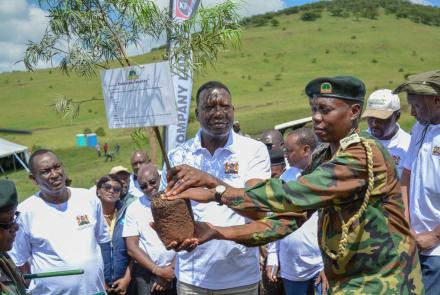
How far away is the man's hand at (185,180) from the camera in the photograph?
316cm

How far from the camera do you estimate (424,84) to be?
410 centimetres

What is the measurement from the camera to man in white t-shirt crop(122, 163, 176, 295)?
5293mm

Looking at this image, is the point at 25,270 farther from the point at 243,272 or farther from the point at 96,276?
the point at 243,272

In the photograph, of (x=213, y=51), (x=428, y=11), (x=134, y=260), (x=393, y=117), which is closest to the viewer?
(x=213, y=51)

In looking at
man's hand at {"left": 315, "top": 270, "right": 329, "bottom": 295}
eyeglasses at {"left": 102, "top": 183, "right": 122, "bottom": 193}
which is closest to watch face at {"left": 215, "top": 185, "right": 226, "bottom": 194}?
man's hand at {"left": 315, "top": 270, "right": 329, "bottom": 295}

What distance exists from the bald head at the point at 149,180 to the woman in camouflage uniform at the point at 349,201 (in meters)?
2.56

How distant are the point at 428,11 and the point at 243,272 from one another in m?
101

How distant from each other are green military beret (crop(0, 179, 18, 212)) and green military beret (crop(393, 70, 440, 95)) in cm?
298

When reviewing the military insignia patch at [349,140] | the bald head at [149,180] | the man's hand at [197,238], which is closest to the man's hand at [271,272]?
the bald head at [149,180]

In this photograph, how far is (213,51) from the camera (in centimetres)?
385

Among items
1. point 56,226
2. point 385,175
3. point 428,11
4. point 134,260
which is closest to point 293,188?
point 385,175

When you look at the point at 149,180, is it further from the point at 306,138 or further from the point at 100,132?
the point at 100,132

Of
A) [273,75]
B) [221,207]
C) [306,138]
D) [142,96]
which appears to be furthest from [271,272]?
[273,75]

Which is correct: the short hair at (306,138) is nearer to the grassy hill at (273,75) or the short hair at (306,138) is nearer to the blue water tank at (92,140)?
the grassy hill at (273,75)
